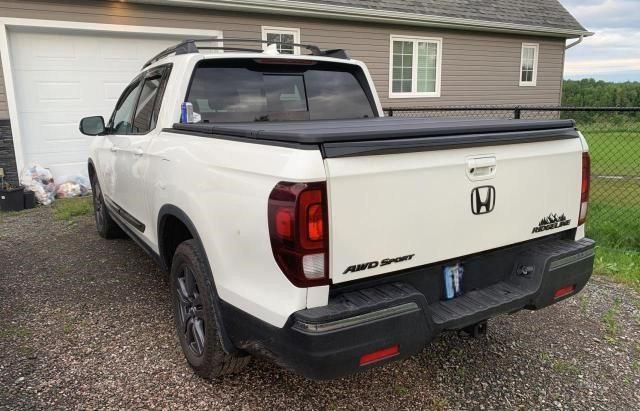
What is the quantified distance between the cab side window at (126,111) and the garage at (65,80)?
4155mm

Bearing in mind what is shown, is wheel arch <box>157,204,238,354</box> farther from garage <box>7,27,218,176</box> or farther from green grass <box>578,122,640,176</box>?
green grass <box>578,122,640,176</box>

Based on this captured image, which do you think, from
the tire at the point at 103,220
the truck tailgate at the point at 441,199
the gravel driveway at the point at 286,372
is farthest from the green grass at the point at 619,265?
the tire at the point at 103,220

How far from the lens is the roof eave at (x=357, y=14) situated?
914cm

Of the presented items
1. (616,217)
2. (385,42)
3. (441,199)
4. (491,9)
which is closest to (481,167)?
(441,199)

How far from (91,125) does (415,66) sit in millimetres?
9371

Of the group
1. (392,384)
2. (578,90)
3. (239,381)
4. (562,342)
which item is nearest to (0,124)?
(239,381)

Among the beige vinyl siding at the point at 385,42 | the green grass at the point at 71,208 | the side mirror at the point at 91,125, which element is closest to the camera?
the side mirror at the point at 91,125

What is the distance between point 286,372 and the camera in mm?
2963

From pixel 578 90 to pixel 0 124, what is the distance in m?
35.5

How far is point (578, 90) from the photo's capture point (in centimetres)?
3431

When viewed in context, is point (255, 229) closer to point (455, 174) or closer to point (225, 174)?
point (225, 174)

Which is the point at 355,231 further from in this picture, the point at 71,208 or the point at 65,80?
the point at 65,80

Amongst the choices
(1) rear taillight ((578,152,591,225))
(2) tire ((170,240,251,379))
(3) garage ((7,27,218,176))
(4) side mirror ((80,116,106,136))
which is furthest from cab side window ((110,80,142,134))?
(3) garage ((7,27,218,176))

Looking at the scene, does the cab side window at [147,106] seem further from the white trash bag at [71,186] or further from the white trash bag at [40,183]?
the white trash bag at [71,186]
